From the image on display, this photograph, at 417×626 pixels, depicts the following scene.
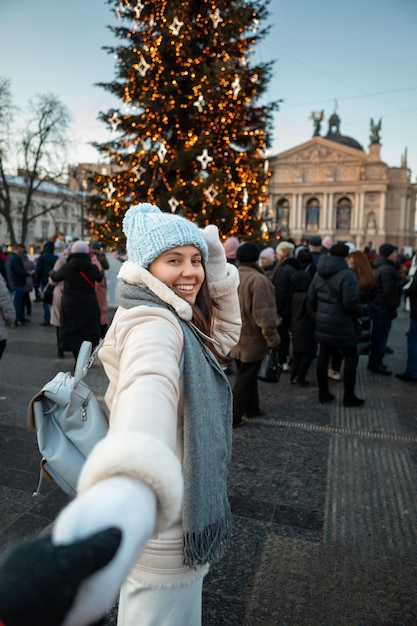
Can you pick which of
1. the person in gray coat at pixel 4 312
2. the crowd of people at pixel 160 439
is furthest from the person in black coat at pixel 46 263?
the crowd of people at pixel 160 439

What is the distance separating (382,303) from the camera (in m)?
7.32

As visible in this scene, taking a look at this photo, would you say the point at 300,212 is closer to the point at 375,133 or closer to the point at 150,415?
the point at 375,133

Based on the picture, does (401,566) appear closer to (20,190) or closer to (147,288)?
(147,288)

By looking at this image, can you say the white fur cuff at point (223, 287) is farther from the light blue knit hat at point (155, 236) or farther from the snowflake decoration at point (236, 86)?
the snowflake decoration at point (236, 86)

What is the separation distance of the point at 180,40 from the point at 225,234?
4.75 meters

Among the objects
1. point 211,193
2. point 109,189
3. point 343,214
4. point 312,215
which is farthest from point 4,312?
point 343,214

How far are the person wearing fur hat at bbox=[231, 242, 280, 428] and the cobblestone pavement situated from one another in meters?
0.39

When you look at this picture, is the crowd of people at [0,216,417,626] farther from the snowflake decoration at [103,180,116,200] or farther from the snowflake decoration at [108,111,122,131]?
the snowflake decoration at [108,111,122,131]

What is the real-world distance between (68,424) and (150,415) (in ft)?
2.42

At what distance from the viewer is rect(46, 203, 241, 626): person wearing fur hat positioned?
687 millimetres

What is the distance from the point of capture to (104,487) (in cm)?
71

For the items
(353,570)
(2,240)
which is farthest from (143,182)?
(2,240)

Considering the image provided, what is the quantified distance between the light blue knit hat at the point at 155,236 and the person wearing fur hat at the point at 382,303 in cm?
620

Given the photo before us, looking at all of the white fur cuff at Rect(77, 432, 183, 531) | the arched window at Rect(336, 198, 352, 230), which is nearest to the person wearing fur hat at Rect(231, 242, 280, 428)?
the white fur cuff at Rect(77, 432, 183, 531)
